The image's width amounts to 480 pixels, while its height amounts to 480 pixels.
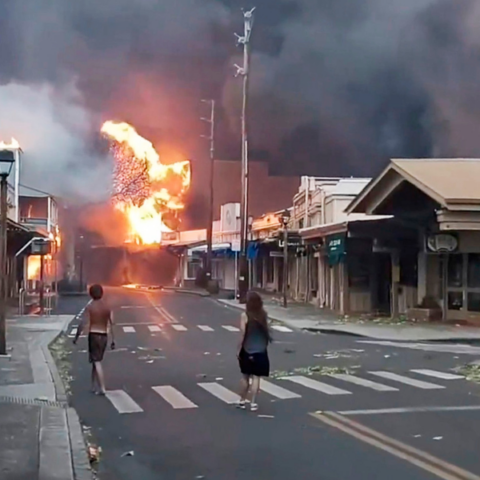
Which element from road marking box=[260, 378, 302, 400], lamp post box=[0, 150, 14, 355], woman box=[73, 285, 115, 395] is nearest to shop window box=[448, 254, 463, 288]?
lamp post box=[0, 150, 14, 355]

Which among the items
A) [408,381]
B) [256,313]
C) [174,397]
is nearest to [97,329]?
[174,397]

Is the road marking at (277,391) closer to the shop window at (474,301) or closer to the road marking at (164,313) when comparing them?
the shop window at (474,301)

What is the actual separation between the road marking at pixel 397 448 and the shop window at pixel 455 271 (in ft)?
62.6

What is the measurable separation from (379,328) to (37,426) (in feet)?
60.1

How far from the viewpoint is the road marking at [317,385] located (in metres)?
13.4

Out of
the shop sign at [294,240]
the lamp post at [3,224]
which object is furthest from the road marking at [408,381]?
the shop sign at [294,240]

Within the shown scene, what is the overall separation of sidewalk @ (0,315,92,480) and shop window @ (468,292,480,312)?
1516cm

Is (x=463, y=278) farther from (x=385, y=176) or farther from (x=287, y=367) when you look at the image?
(x=287, y=367)

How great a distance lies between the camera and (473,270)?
29172 mm

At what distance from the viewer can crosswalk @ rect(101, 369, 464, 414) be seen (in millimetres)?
12523

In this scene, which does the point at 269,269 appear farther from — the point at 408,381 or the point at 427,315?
the point at 408,381

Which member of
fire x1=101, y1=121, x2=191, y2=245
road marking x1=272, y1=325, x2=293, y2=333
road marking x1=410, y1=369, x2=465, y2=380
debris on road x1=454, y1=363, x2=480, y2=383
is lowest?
road marking x1=410, y1=369, x2=465, y2=380

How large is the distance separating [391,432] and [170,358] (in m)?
9.26

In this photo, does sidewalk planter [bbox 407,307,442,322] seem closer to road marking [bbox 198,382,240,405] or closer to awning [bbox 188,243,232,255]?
road marking [bbox 198,382,240,405]
